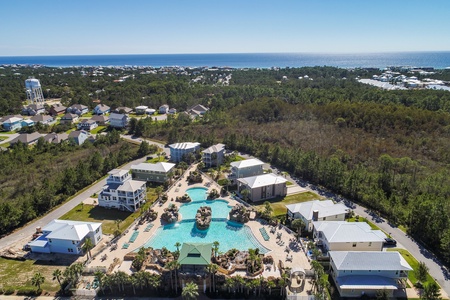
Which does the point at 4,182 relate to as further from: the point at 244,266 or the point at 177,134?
the point at 244,266

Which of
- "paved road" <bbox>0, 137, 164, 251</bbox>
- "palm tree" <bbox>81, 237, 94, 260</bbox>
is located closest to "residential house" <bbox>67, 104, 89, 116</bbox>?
"paved road" <bbox>0, 137, 164, 251</bbox>

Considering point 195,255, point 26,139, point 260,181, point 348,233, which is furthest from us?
point 26,139

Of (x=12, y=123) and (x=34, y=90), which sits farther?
(x=34, y=90)

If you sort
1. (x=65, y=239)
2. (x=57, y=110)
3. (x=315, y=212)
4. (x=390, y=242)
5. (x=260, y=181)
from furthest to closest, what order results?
(x=57, y=110)
(x=260, y=181)
(x=315, y=212)
(x=390, y=242)
(x=65, y=239)

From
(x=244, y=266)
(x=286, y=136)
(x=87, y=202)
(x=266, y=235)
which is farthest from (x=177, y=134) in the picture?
(x=244, y=266)

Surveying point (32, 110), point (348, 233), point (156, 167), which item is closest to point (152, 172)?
point (156, 167)

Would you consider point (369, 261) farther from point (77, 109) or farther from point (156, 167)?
point (77, 109)

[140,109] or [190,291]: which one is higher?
[140,109]
